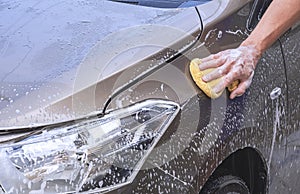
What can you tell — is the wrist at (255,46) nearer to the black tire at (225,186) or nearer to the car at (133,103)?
the car at (133,103)

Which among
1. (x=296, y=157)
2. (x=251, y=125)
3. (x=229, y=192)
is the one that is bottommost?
(x=296, y=157)

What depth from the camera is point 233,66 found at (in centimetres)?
213

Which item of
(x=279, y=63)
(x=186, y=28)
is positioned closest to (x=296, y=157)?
(x=279, y=63)

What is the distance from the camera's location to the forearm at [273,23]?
228 centimetres

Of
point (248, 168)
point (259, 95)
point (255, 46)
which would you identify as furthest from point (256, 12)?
point (248, 168)

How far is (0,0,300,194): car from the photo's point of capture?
1799mm

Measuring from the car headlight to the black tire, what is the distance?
368 mm

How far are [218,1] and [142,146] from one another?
78cm

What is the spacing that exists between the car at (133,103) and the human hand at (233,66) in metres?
0.05

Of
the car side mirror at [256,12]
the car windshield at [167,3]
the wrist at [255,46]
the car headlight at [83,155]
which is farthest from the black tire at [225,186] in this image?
the car windshield at [167,3]

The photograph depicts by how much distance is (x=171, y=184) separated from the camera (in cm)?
193

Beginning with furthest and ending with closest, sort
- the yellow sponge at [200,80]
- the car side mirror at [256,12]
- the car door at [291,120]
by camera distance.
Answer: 1. the car door at [291,120]
2. the car side mirror at [256,12]
3. the yellow sponge at [200,80]

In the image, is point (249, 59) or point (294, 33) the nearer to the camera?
point (249, 59)

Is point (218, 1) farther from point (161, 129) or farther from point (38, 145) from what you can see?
point (38, 145)
